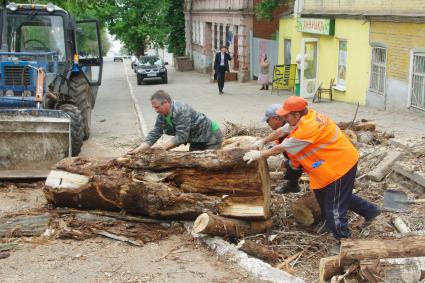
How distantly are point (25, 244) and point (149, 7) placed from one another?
32599 millimetres

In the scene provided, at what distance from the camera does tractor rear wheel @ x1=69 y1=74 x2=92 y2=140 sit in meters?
11.9

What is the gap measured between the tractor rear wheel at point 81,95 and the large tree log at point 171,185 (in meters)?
5.57

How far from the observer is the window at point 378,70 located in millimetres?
16547

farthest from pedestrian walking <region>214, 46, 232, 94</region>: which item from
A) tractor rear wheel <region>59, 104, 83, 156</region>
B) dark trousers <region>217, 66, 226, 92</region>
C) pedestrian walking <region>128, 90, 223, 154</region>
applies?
pedestrian walking <region>128, 90, 223, 154</region>

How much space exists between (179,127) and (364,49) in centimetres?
1214

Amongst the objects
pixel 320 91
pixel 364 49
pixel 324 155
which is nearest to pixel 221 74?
pixel 320 91

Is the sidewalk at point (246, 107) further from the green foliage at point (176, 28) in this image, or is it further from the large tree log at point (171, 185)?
the green foliage at point (176, 28)

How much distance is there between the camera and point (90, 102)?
13.2 metres

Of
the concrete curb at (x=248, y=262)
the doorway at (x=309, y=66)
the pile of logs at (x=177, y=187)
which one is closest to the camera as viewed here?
the concrete curb at (x=248, y=262)

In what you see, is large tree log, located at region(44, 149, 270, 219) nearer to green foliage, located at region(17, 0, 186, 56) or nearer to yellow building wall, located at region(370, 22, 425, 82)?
yellow building wall, located at region(370, 22, 425, 82)

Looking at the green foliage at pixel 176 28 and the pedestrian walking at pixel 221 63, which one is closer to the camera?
the pedestrian walking at pixel 221 63

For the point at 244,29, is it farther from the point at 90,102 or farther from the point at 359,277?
the point at 359,277

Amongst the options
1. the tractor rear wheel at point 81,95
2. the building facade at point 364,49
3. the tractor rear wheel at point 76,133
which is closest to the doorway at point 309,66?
the building facade at point 364,49

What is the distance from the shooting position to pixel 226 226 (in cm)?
577
